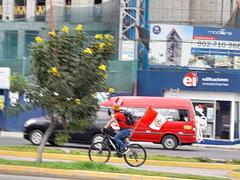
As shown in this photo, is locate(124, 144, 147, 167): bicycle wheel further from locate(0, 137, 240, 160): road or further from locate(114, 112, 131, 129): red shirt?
locate(0, 137, 240, 160): road

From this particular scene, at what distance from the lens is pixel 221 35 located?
3853 cm

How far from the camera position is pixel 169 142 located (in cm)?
2809

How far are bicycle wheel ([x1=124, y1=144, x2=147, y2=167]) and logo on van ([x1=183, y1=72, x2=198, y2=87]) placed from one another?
19.6 metres

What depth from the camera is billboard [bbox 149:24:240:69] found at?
38188 millimetres

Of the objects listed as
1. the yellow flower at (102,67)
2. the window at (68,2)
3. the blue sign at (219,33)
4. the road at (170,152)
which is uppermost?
the window at (68,2)

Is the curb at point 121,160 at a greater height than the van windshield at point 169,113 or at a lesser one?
lesser

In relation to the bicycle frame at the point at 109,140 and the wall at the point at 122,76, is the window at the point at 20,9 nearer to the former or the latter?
the wall at the point at 122,76

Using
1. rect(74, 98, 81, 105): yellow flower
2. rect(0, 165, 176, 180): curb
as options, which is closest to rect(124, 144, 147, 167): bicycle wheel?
rect(0, 165, 176, 180): curb

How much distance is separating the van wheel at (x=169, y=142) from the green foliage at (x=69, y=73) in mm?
13458

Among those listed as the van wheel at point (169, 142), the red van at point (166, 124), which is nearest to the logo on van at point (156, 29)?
the red van at point (166, 124)

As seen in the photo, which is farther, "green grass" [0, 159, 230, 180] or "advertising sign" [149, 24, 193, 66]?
"advertising sign" [149, 24, 193, 66]

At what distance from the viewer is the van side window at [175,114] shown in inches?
1106

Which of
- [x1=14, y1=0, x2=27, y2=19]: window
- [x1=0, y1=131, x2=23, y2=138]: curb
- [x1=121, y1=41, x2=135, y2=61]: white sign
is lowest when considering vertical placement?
[x1=0, y1=131, x2=23, y2=138]: curb

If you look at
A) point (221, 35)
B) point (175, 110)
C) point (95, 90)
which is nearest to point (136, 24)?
point (221, 35)
